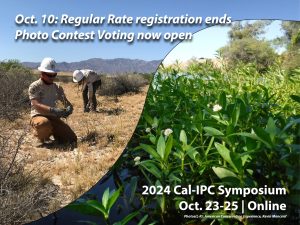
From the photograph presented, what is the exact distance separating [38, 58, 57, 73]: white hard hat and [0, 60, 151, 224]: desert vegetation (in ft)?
0.15

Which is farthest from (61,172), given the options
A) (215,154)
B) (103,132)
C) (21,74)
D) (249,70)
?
(249,70)

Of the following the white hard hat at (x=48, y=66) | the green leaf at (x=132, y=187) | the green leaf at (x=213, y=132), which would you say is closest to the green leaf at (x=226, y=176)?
the green leaf at (x=213, y=132)

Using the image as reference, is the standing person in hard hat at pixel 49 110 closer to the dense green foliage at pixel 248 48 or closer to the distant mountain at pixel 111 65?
the distant mountain at pixel 111 65

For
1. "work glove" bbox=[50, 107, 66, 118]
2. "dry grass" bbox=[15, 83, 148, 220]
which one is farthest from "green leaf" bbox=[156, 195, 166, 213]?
"work glove" bbox=[50, 107, 66, 118]

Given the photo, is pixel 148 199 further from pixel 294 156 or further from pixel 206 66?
pixel 206 66

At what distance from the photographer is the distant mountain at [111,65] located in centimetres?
179

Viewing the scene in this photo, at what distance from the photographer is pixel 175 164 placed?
5.39 feet

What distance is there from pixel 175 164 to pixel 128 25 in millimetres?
522

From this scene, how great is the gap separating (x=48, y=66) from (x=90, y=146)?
362mm

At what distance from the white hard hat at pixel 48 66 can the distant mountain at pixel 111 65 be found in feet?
0.05

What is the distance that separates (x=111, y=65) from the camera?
1825 millimetres

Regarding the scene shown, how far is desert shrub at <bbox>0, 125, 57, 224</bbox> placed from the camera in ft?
5.83

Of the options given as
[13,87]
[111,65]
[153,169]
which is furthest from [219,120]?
[13,87]

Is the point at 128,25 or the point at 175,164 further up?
the point at 128,25
